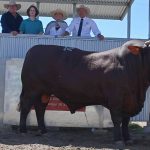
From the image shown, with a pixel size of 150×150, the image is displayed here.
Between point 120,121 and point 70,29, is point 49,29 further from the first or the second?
point 120,121

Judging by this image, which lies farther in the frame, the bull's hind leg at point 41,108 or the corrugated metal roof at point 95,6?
the corrugated metal roof at point 95,6

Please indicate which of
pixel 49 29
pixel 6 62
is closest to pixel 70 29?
pixel 49 29

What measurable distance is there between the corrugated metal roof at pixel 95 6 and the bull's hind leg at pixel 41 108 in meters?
3.94

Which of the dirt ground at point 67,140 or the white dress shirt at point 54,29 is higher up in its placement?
the white dress shirt at point 54,29

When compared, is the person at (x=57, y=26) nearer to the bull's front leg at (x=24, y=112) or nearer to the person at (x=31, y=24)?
the person at (x=31, y=24)

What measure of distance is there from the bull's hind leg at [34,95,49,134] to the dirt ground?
0.21 metres

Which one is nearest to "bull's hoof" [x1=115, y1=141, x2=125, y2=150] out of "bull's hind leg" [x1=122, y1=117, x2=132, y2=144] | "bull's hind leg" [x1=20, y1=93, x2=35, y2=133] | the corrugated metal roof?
"bull's hind leg" [x1=122, y1=117, x2=132, y2=144]

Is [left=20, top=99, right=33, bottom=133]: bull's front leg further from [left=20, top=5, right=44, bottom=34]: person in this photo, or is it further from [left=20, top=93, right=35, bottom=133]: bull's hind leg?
[left=20, top=5, right=44, bottom=34]: person

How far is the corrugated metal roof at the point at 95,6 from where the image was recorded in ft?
43.2

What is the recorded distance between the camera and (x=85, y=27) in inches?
442

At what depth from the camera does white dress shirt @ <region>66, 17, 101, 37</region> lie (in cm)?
1113

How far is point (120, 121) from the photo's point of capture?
8.91m

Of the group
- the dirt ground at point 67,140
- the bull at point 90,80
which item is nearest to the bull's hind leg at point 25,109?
the bull at point 90,80

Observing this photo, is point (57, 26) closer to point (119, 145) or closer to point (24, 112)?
point (24, 112)
